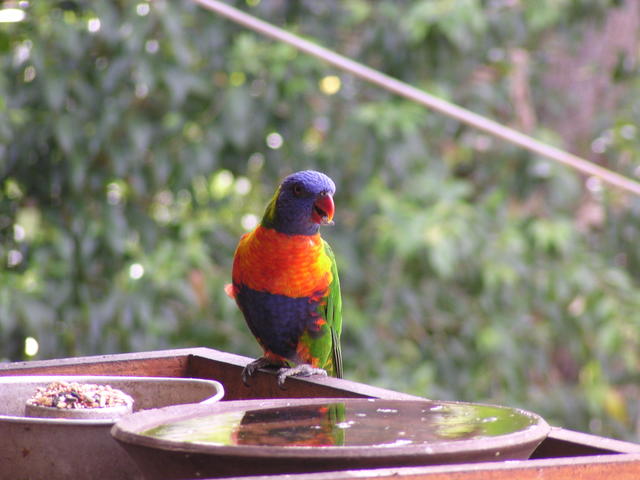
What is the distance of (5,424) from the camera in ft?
3.11

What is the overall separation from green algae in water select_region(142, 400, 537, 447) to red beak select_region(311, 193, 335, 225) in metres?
0.91

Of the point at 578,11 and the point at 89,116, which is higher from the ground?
the point at 578,11

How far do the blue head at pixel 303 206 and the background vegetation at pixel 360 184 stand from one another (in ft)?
3.91

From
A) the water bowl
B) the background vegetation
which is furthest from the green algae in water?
the background vegetation

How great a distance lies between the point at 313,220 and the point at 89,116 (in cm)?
143

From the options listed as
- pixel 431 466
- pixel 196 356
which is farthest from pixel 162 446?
pixel 196 356

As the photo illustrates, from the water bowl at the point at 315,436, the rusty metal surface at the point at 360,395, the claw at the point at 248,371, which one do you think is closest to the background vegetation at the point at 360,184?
the rusty metal surface at the point at 360,395

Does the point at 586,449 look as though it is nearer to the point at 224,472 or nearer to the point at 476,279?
the point at 224,472

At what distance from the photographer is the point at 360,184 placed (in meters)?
3.58

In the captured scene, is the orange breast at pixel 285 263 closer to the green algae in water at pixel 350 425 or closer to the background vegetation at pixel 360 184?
the green algae in water at pixel 350 425

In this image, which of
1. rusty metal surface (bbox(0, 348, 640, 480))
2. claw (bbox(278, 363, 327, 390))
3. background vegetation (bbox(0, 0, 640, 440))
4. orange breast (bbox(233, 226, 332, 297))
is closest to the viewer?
rusty metal surface (bbox(0, 348, 640, 480))

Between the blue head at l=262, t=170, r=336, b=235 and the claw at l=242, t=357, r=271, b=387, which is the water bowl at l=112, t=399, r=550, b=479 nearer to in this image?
the claw at l=242, t=357, r=271, b=387

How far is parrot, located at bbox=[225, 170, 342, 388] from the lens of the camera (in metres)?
1.88

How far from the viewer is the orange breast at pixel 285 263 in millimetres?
1870
